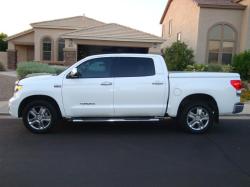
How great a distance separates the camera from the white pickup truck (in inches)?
300

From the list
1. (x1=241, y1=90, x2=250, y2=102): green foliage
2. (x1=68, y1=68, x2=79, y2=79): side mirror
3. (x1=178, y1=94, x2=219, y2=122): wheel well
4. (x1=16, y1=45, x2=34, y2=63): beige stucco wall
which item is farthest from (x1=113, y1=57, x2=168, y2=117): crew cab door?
(x1=16, y1=45, x2=34, y2=63): beige stucco wall

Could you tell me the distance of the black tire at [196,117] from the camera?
796 centimetres

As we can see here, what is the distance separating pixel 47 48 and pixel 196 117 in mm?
21789

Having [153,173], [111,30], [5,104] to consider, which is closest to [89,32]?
[111,30]

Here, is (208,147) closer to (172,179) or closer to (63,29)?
(172,179)

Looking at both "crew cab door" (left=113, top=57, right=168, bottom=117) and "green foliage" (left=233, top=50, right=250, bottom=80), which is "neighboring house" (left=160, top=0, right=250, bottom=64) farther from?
"crew cab door" (left=113, top=57, right=168, bottom=117)

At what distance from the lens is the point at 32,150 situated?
6438 millimetres

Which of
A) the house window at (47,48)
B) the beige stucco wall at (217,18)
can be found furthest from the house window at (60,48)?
the beige stucco wall at (217,18)

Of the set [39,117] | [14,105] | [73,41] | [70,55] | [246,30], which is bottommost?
[39,117]

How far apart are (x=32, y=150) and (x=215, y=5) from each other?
18.2 meters

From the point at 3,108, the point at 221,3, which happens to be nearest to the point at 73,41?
the point at 221,3

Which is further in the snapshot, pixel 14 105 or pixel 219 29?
pixel 219 29

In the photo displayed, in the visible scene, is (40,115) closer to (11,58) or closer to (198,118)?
(198,118)

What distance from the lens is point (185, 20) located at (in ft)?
81.7
